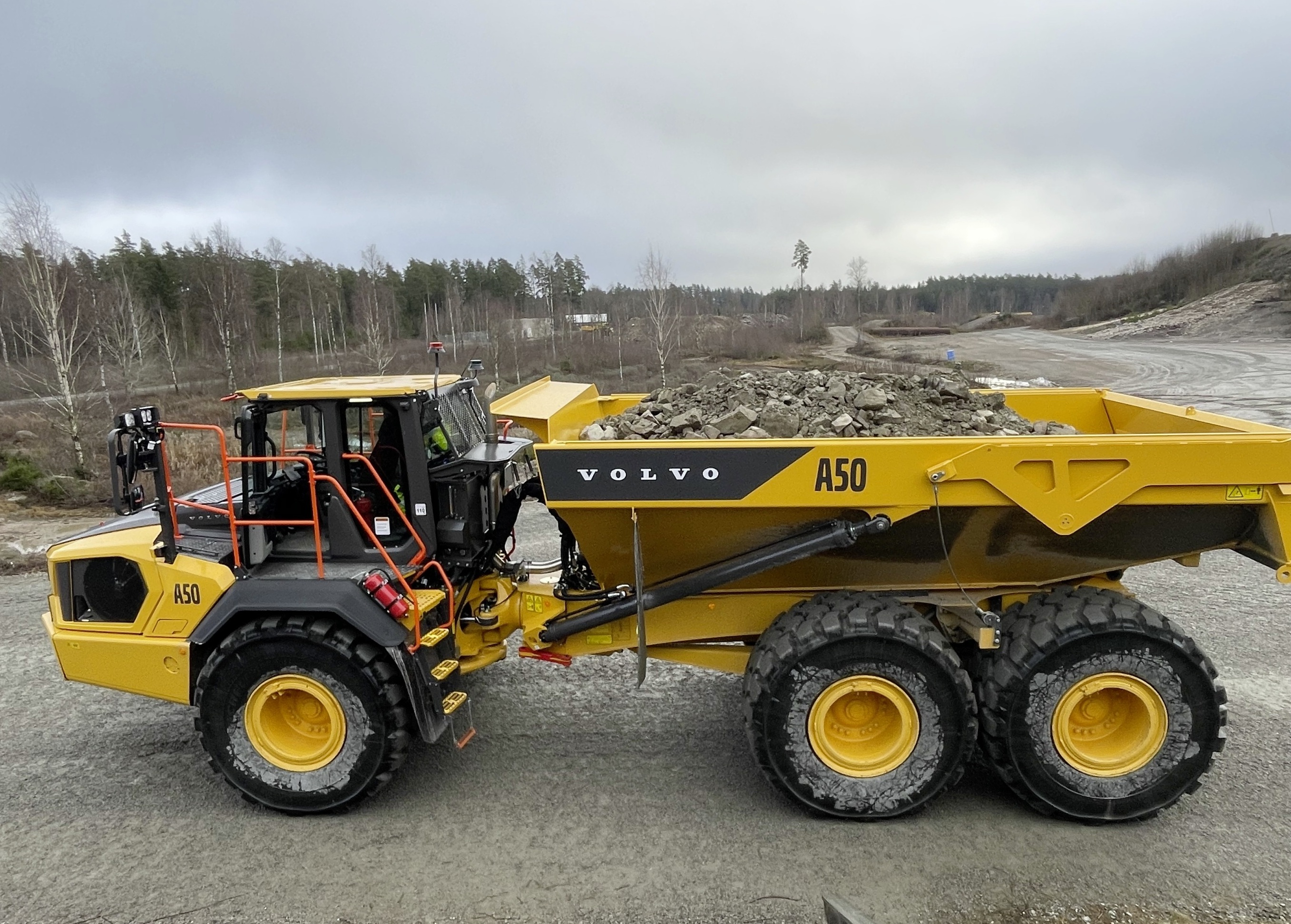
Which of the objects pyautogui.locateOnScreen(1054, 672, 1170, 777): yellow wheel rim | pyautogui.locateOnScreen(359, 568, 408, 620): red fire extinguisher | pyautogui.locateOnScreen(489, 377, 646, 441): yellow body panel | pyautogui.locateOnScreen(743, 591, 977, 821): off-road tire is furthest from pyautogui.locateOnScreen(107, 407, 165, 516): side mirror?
pyautogui.locateOnScreen(1054, 672, 1170, 777): yellow wheel rim

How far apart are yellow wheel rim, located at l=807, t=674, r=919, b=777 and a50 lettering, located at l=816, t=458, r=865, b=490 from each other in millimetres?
963

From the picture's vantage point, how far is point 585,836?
3801 mm

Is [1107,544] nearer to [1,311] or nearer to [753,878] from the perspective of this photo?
[753,878]

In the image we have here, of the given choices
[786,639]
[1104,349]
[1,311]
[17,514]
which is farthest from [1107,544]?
[1104,349]

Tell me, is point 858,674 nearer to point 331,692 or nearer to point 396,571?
point 396,571

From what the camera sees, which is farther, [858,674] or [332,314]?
[332,314]

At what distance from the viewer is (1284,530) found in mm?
3521

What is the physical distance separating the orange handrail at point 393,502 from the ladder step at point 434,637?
0.38 meters

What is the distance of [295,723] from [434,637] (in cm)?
100

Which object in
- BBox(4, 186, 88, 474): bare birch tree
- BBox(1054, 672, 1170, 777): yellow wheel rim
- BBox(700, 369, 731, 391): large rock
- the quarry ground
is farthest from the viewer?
BBox(4, 186, 88, 474): bare birch tree

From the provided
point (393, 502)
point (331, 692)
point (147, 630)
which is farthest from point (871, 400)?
point (147, 630)

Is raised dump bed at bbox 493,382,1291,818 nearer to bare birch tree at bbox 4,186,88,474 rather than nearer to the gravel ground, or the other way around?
the gravel ground

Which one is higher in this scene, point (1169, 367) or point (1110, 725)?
point (1169, 367)

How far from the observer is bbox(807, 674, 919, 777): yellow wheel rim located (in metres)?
3.76
